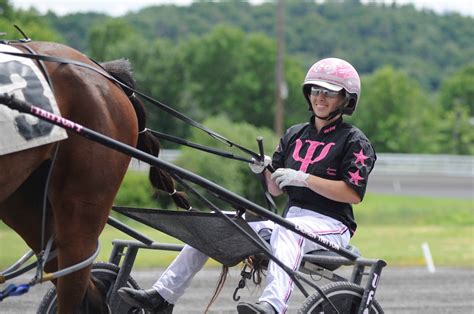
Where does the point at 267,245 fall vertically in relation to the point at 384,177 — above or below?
above

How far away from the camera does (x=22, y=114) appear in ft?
12.8

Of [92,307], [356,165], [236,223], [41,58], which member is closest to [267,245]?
[236,223]

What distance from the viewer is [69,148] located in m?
4.05

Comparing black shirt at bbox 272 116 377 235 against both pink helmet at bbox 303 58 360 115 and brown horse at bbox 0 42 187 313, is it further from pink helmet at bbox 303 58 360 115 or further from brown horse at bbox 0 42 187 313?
brown horse at bbox 0 42 187 313

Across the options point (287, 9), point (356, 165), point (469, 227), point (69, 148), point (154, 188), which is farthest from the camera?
point (287, 9)

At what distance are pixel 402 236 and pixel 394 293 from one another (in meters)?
7.90

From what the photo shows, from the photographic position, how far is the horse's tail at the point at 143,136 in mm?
4604

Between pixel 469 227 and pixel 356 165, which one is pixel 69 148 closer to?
pixel 356 165

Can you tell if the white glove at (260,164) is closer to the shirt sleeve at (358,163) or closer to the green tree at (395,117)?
the shirt sleeve at (358,163)

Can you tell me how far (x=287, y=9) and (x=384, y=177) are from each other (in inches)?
3784

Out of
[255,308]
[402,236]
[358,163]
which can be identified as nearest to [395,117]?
[402,236]

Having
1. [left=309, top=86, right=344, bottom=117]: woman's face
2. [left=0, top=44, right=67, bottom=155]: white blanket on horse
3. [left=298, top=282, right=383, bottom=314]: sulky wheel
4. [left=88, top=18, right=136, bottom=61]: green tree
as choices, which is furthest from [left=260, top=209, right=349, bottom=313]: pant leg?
[left=88, top=18, right=136, bottom=61]: green tree

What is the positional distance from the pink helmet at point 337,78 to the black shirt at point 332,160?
0.16 m

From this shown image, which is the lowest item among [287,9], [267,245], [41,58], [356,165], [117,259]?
[287,9]
